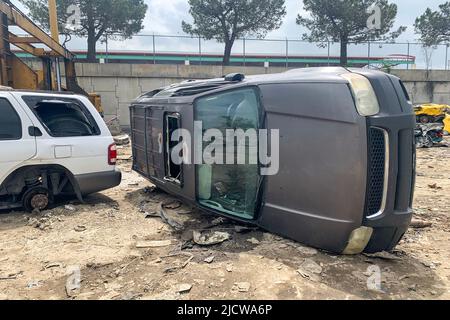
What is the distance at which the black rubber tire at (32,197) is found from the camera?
4.81 metres

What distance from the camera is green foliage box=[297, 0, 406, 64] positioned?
65.0 ft

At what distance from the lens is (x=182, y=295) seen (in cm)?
277

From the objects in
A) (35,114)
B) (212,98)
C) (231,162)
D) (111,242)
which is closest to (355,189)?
(231,162)

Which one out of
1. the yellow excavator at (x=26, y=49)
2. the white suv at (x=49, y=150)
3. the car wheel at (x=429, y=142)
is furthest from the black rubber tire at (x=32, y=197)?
the car wheel at (x=429, y=142)

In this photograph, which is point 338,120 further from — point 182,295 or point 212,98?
point 182,295

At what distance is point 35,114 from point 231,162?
2.91 m

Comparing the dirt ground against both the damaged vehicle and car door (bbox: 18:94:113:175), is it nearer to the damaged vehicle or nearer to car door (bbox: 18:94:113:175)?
the damaged vehicle

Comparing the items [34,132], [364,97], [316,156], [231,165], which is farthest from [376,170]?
[34,132]

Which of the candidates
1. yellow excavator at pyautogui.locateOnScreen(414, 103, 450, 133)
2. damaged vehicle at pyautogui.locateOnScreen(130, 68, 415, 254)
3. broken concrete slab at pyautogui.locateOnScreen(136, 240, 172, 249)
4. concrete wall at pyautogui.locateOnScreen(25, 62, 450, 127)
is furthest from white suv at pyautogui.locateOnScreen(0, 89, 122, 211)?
yellow excavator at pyautogui.locateOnScreen(414, 103, 450, 133)

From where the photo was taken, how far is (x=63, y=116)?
502cm

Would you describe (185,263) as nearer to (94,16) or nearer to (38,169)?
(38,169)

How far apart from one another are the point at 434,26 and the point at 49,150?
24908 mm

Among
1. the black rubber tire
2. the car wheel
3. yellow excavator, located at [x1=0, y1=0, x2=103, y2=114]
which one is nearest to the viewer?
the black rubber tire

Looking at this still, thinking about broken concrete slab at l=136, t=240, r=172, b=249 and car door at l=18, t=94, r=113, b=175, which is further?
car door at l=18, t=94, r=113, b=175
